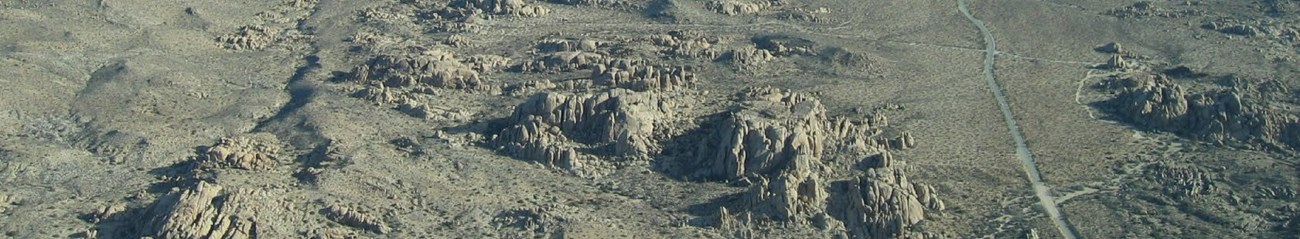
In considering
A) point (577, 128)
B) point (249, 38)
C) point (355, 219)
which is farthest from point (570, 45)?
point (355, 219)

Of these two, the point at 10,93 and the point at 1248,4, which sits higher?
the point at 1248,4

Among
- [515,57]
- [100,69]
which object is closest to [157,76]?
[100,69]

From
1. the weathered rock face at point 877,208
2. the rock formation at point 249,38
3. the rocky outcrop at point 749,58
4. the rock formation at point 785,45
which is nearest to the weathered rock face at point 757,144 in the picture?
the weathered rock face at point 877,208

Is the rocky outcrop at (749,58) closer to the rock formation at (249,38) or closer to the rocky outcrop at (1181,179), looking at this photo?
the rocky outcrop at (1181,179)

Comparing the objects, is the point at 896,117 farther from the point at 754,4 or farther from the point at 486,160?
the point at 754,4

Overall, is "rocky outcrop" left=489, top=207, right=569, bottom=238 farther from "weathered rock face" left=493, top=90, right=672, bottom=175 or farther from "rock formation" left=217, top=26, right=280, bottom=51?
"rock formation" left=217, top=26, right=280, bottom=51

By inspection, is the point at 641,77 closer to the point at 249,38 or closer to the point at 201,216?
the point at 249,38
